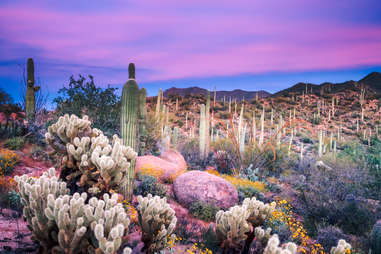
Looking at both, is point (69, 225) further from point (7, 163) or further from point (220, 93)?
point (220, 93)

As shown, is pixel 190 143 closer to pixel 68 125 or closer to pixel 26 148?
pixel 26 148

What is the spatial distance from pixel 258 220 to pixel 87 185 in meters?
2.42

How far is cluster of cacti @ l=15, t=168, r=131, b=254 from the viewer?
2.14 m

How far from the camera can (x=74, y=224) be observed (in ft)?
7.61

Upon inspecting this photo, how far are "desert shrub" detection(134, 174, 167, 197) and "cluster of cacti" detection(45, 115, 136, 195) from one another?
3129mm

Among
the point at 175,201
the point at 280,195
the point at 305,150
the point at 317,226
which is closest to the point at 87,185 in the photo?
the point at 175,201

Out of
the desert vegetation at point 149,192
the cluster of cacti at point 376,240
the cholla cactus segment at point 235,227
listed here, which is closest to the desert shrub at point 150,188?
the desert vegetation at point 149,192

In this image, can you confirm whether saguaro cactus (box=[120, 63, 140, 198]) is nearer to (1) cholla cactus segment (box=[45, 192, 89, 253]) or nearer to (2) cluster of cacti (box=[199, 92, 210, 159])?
(1) cholla cactus segment (box=[45, 192, 89, 253])

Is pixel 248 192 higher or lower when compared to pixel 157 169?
lower

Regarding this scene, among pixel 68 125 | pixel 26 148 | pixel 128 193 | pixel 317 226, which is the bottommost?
pixel 317 226

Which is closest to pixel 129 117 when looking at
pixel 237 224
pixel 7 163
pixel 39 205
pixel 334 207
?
pixel 7 163

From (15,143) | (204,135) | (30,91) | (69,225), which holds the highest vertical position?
(30,91)

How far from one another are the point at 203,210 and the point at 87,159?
3.46 m

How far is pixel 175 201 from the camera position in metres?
6.62
